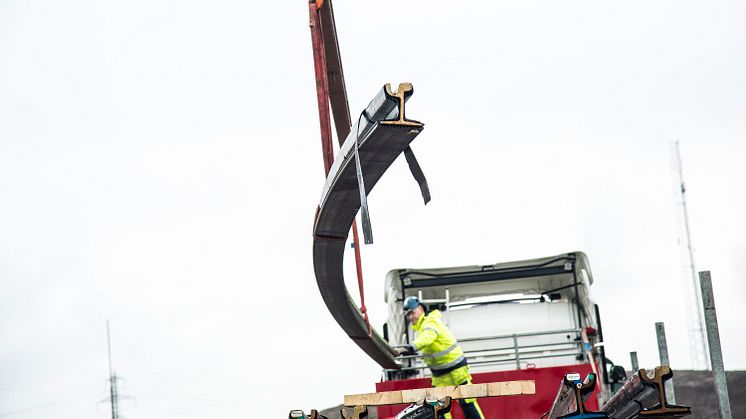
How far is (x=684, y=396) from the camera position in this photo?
91.7 ft

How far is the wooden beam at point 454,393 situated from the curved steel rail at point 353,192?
5.66 feet

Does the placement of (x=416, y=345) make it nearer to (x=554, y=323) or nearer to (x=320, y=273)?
(x=320, y=273)

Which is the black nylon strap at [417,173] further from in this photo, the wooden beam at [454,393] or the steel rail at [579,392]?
the wooden beam at [454,393]

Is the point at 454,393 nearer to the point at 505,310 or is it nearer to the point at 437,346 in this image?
the point at 437,346

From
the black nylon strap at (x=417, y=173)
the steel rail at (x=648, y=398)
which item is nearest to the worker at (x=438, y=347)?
the black nylon strap at (x=417, y=173)

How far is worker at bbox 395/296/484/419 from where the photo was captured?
10492 mm

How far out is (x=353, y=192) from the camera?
28.8 feet

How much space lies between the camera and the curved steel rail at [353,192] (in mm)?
6750

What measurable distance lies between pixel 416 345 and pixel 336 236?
4.71 ft

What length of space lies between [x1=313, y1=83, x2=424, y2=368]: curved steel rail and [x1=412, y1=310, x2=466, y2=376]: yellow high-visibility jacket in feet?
3.84

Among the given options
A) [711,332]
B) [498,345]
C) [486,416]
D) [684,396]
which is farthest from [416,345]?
[684,396]

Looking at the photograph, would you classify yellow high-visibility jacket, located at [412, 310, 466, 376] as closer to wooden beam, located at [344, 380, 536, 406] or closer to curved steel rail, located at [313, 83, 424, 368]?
curved steel rail, located at [313, 83, 424, 368]

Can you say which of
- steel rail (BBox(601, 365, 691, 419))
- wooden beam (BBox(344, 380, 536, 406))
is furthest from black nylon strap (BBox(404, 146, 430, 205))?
wooden beam (BBox(344, 380, 536, 406))

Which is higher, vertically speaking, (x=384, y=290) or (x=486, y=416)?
(x=384, y=290)
